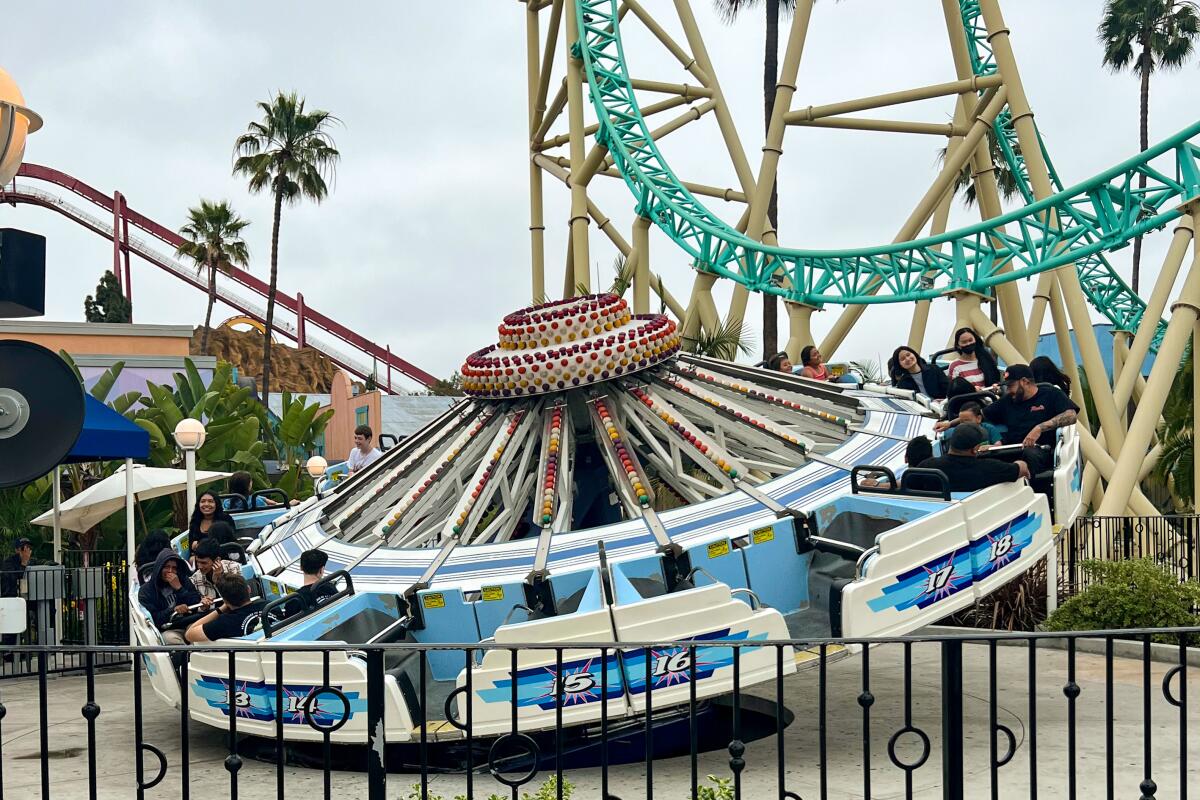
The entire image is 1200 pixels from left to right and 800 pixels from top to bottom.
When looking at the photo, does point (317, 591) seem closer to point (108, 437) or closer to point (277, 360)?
point (108, 437)

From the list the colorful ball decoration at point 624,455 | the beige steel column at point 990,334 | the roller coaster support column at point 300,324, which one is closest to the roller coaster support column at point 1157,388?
the beige steel column at point 990,334

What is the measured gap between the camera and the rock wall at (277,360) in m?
53.0

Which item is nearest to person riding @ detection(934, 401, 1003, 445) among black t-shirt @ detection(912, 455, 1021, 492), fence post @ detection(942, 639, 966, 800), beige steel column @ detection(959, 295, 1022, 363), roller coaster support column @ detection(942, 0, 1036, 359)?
black t-shirt @ detection(912, 455, 1021, 492)

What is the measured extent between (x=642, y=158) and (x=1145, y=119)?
23165mm

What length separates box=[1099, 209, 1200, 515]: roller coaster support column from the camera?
13422 mm

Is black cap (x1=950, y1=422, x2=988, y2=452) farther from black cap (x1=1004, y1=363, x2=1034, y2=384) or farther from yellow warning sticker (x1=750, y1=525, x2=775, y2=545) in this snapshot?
yellow warning sticker (x1=750, y1=525, x2=775, y2=545)

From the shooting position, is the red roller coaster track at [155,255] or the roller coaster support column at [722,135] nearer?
the roller coaster support column at [722,135]

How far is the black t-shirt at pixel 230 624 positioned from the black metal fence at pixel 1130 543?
836 centimetres

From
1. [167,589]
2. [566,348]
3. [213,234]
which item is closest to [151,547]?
[167,589]

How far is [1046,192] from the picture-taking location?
16766 millimetres

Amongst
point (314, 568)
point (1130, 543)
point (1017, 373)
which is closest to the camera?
point (314, 568)

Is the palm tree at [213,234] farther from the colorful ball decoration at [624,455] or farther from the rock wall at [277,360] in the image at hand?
the colorful ball decoration at [624,455]

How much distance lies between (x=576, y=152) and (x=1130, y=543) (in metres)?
11.0

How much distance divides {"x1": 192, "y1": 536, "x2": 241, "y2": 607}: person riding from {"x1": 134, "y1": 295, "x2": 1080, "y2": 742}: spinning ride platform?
30 cm
